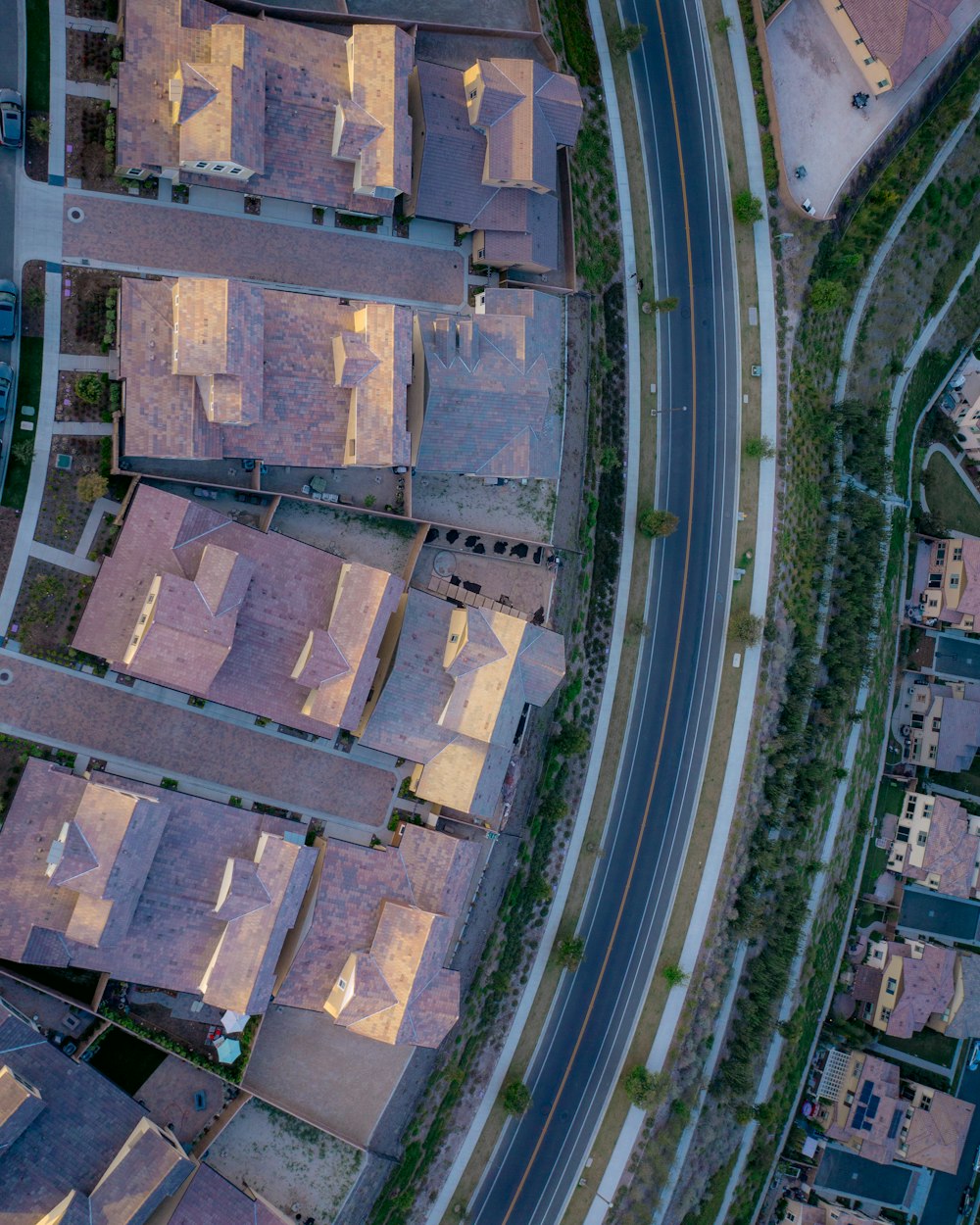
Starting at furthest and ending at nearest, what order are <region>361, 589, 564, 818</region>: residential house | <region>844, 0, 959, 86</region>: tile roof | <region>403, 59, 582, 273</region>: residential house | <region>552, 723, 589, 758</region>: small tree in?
<region>844, 0, 959, 86</region>: tile roof
<region>552, 723, 589, 758</region>: small tree
<region>403, 59, 582, 273</region>: residential house
<region>361, 589, 564, 818</region>: residential house

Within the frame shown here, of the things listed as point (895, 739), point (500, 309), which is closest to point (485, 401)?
point (500, 309)

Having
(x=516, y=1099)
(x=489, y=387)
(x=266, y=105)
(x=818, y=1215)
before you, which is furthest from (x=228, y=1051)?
(x=266, y=105)

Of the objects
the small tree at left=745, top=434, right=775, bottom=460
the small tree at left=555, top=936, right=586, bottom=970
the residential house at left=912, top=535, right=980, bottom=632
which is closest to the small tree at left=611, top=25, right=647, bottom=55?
the small tree at left=745, top=434, right=775, bottom=460

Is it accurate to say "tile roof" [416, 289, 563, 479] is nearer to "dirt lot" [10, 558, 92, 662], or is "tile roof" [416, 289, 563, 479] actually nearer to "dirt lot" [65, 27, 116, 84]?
"dirt lot" [10, 558, 92, 662]

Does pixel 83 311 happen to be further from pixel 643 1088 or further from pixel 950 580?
pixel 950 580

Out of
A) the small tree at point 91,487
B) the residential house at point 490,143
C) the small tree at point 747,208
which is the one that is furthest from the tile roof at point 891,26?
the small tree at point 91,487

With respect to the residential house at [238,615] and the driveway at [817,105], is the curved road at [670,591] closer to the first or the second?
the driveway at [817,105]
